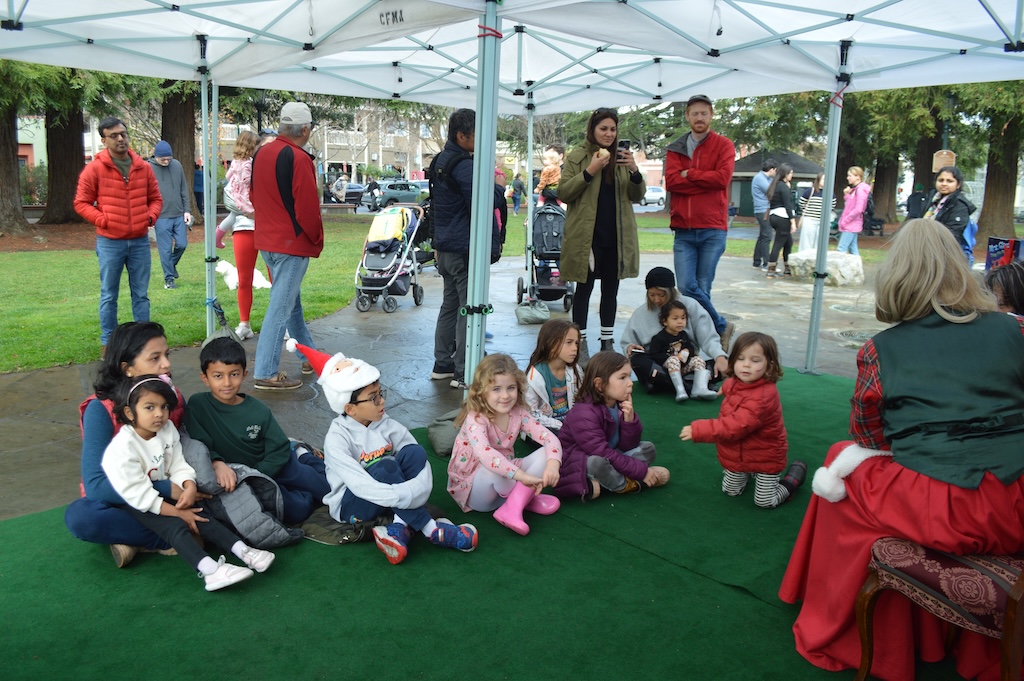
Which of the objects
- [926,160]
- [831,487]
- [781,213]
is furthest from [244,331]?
[926,160]

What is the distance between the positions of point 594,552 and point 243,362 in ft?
6.19

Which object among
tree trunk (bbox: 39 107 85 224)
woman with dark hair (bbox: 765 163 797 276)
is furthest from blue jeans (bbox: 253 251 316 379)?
tree trunk (bbox: 39 107 85 224)

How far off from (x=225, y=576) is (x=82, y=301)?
8215mm

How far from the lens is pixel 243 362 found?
375 cm

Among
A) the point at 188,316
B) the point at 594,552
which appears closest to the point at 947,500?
the point at 594,552

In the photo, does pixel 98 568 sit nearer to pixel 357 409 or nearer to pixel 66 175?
pixel 357 409

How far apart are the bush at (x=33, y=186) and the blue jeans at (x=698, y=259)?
1165 inches

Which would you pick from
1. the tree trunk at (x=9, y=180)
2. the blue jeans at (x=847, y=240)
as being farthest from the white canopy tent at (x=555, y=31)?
the tree trunk at (x=9, y=180)

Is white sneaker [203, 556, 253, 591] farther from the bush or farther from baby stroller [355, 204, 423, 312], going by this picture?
the bush

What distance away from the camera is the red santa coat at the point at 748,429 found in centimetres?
389

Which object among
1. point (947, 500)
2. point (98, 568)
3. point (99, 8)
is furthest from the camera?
point (99, 8)

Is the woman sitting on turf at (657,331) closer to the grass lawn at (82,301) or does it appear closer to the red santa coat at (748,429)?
the grass lawn at (82,301)

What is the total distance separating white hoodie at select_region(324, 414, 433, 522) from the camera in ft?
11.5

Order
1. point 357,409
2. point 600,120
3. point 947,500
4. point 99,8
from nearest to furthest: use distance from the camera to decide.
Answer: point 947,500, point 357,409, point 99,8, point 600,120
